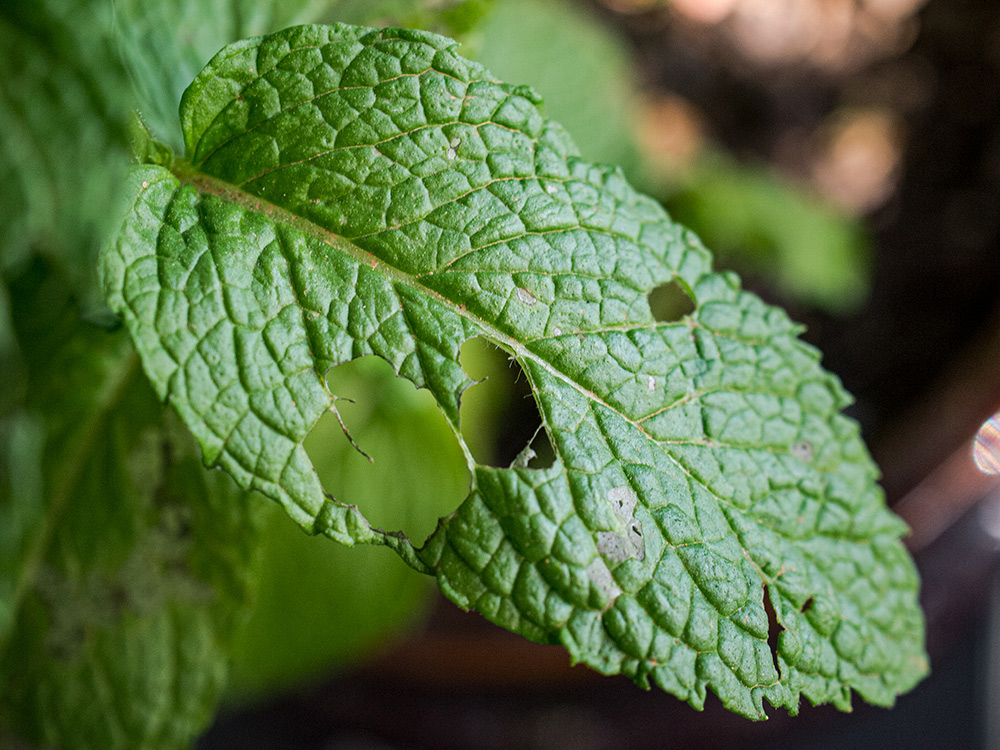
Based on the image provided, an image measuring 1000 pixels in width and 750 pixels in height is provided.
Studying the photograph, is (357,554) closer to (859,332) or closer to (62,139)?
(62,139)

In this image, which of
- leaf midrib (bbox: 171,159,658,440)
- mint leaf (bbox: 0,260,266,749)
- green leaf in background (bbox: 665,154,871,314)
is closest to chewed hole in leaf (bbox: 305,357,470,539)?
mint leaf (bbox: 0,260,266,749)

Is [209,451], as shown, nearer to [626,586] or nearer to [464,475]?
[626,586]

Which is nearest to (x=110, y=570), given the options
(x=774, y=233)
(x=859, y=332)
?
(x=774, y=233)

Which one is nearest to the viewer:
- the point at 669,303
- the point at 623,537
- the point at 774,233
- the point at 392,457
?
the point at 623,537

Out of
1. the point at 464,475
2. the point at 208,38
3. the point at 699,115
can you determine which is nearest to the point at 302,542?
the point at 464,475

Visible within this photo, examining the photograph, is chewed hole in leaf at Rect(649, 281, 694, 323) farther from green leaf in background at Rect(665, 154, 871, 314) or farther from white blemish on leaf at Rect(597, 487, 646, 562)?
white blemish on leaf at Rect(597, 487, 646, 562)

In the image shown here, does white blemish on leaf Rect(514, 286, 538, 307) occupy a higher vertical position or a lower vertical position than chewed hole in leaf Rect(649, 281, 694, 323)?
higher
